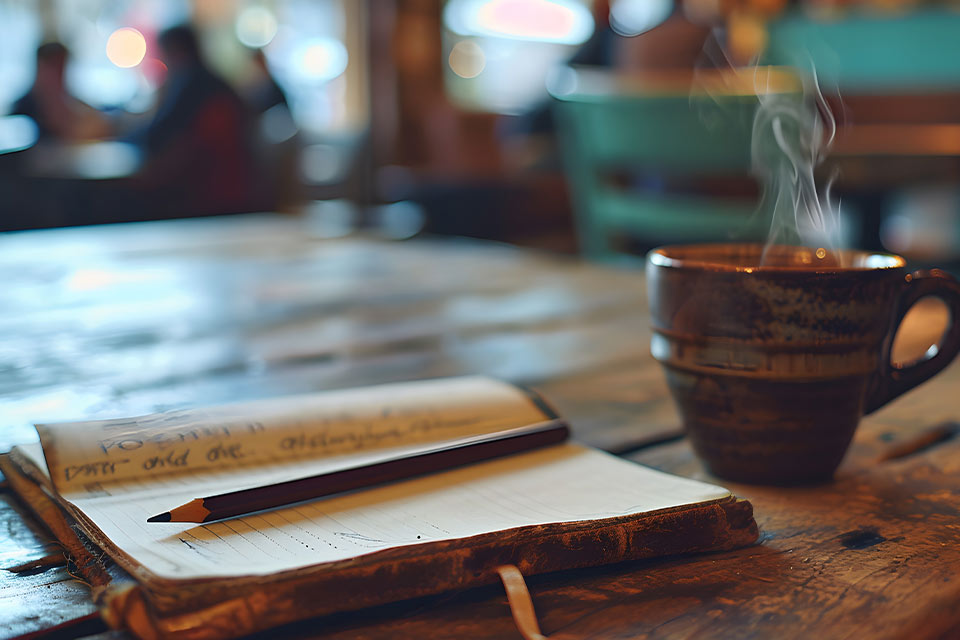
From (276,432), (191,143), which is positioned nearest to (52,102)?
(191,143)

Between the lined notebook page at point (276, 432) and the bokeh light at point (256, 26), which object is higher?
the bokeh light at point (256, 26)

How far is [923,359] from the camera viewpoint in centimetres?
46

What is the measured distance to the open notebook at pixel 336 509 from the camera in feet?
0.95

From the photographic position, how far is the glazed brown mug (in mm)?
414

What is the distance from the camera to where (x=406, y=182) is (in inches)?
180

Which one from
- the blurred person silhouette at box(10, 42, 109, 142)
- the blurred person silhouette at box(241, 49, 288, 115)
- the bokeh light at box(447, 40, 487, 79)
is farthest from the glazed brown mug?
the bokeh light at box(447, 40, 487, 79)

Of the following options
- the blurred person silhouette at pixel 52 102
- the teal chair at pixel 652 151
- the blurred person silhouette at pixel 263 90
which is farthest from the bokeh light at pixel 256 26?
the teal chair at pixel 652 151

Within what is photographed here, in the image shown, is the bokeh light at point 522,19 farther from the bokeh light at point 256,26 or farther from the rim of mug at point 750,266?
the rim of mug at point 750,266

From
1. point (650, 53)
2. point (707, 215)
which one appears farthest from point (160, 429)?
point (650, 53)

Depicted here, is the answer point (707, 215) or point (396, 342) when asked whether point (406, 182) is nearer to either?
point (707, 215)

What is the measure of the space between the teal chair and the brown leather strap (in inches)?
42.8

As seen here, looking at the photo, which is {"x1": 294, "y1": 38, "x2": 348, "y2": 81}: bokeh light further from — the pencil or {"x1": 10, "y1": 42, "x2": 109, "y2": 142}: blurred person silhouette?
the pencil

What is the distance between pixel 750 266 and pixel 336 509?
216 millimetres

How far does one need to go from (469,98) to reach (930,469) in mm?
6892
